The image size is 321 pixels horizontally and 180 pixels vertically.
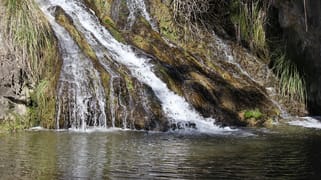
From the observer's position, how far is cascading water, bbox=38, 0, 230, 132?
426 inches

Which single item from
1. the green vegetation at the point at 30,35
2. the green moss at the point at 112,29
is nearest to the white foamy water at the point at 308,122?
the green moss at the point at 112,29

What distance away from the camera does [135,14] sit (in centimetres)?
1488

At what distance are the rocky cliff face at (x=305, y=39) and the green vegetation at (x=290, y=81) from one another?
130 mm

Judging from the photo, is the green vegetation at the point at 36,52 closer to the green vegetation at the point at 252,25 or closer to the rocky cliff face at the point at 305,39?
the rocky cliff face at the point at 305,39

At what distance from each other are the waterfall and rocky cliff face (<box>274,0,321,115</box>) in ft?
10.1

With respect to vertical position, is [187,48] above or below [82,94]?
above

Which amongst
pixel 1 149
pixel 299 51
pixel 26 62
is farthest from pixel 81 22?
pixel 1 149

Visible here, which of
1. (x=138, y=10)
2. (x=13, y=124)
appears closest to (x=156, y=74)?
(x=13, y=124)

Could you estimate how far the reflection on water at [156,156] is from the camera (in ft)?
21.7

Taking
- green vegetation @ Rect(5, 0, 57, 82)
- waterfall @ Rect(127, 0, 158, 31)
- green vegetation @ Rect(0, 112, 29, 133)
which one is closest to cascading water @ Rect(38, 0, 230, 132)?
green vegetation @ Rect(5, 0, 57, 82)

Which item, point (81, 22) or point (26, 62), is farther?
point (81, 22)

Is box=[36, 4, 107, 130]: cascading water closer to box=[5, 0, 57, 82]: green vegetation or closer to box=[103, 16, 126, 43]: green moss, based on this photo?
box=[5, 0, 57, 82]: green vegetation

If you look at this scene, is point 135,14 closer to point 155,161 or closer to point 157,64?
point 157,64

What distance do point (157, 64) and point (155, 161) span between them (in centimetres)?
523
